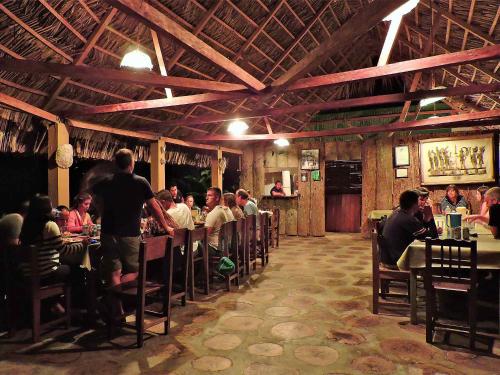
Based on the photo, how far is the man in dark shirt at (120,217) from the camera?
11.1 ft

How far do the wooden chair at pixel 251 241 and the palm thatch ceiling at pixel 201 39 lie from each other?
209 cm

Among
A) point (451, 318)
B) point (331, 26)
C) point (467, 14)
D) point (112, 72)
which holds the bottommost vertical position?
point (451, 318)

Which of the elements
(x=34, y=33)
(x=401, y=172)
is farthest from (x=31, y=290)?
(x=401, y=172)

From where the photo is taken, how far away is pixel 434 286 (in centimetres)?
339

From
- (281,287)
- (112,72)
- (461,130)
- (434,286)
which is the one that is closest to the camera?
(434,286)

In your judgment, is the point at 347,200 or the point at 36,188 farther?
the point at 347,200

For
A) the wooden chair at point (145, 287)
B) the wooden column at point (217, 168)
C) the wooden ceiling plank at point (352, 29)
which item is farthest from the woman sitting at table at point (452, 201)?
the wooden chair at point (145, 287)

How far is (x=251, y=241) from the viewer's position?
6078 millimetres

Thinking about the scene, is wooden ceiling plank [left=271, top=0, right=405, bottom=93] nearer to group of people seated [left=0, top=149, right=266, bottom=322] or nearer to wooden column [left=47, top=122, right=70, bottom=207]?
group of people seated [left=0, top=149, right=266, bottom=322]

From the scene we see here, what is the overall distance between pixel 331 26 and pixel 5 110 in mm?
6323

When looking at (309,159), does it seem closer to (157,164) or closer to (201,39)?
(157,164)

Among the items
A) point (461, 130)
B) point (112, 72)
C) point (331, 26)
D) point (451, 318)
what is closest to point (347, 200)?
point (461, 130)

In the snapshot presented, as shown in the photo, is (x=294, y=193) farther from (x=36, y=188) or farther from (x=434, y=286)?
(x=434, y=286)

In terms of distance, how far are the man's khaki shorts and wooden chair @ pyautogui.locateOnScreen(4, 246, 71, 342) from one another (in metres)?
0.52
